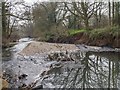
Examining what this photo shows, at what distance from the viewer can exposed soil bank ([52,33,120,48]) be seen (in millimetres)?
10666

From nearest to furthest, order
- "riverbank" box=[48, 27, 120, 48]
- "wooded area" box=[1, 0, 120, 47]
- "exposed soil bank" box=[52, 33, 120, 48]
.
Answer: "riverbank" box=[48, 27, 120, 48] → "exposed soil bank" box=[52, 33, 120, 48] → "wooded area" box=[1, 0, 120, 47]

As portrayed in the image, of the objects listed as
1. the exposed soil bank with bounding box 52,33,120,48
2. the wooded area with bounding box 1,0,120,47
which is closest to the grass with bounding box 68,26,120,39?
the exposed soil bank with bounding box 52,33,120,48

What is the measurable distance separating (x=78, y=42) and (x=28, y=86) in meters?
11.2

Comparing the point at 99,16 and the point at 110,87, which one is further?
the point at 99,16

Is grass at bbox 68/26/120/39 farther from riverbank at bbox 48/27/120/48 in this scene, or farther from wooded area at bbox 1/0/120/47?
wooded area at bbox 1/0/120/47

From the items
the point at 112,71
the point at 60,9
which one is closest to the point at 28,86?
the point at 112,71

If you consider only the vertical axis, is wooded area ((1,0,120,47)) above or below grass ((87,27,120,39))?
above

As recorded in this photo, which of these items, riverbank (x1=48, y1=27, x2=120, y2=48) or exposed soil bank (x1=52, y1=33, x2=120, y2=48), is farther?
exposed soil bank (x1=52, y1=33, x2=120, y2=48)

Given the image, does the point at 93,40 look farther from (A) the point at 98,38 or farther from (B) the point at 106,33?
(B) the point at 106,33

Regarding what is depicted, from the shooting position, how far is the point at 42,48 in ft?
33.8

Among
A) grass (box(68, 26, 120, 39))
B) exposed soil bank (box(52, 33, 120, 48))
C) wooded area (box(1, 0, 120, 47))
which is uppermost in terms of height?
wooded area (box(1, 0, 120, 47))

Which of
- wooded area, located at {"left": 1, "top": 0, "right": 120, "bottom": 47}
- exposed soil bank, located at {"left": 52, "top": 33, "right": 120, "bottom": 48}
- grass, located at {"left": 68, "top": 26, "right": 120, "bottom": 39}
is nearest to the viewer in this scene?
grass, located at {"left": 68, "top": 26, "right": 120, "bottom": 39}

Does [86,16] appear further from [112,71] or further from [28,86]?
[28,86]

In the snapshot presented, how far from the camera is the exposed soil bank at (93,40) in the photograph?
1067cm
